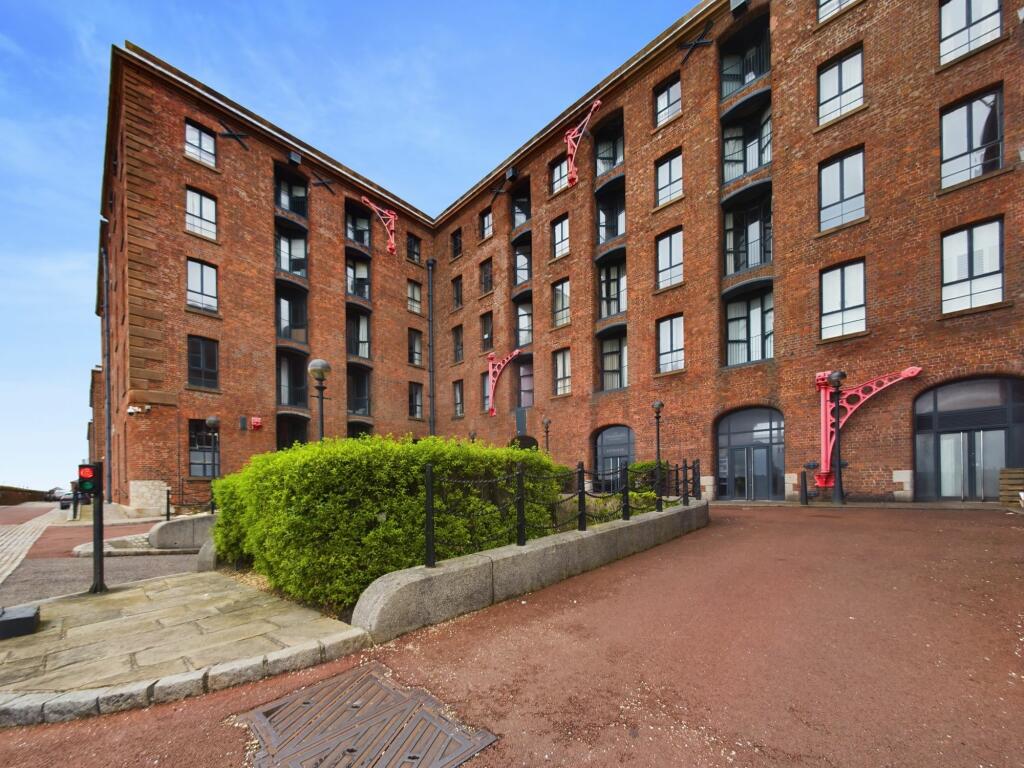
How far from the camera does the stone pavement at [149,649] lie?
319cm

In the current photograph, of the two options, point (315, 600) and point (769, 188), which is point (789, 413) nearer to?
point (769, 188)

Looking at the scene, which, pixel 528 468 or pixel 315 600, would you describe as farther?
pixel 528 468

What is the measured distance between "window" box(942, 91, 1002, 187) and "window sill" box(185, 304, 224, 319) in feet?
82.9

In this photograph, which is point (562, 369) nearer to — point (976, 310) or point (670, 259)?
point (670, 259)

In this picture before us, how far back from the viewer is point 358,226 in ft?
90.5

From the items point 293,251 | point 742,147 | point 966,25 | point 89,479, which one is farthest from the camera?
point 293,251

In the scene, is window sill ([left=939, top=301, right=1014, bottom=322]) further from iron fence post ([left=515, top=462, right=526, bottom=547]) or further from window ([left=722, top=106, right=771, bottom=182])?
iron fence post ([left=515, top=462, right=526, bottom=547])

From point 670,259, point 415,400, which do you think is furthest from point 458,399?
point 670,259

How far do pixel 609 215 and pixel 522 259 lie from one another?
5.42 m

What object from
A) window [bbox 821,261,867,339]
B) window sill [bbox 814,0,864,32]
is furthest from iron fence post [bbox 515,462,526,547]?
window sill [bbox 814,0,864,32]

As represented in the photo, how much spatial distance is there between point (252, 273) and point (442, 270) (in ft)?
37.6

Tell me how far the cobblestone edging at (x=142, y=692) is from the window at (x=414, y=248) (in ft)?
91.1

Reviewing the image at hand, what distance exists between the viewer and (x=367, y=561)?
4.84 meters

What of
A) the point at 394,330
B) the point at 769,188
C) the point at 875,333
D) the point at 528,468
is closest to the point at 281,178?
the point at 394,330
